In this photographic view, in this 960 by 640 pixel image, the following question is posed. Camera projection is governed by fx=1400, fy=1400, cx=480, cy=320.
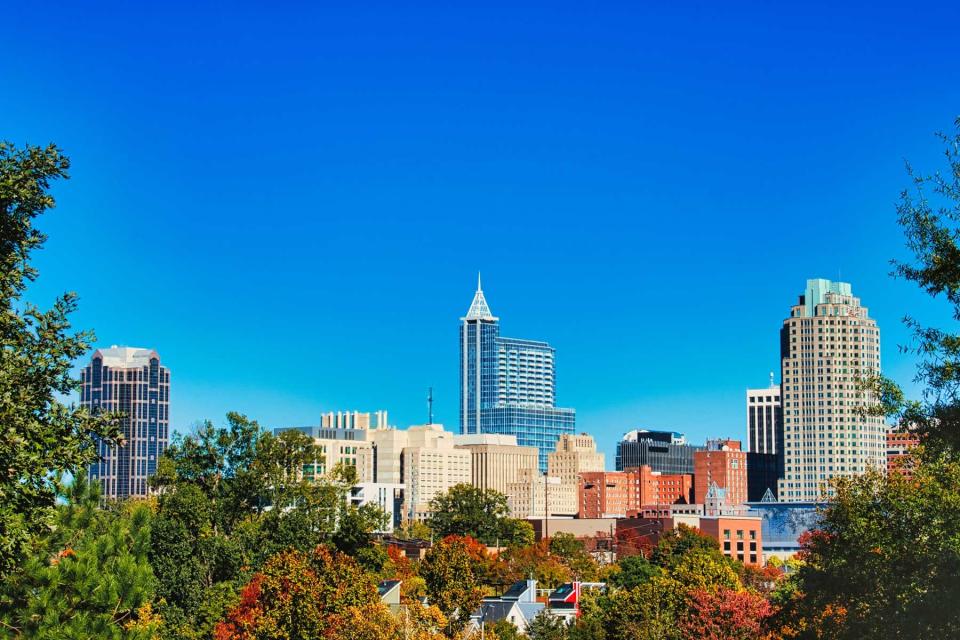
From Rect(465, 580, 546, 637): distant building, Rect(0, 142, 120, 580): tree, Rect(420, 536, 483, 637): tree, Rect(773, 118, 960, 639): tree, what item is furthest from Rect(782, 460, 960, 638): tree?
Rect(465, 580, 546, 637): distant building

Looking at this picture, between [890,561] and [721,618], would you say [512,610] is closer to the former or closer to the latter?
[721,618]

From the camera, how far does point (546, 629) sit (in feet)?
315

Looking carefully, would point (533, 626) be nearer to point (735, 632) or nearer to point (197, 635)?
point (735, 632)

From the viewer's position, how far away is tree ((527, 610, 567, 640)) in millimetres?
95125

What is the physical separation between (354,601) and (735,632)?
28617 mm

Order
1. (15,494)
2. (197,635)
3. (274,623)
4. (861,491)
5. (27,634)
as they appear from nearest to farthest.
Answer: (15,494), (27,634), (861,491), (274,623), (197,635)

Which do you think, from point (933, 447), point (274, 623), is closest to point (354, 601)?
point (274, 623)

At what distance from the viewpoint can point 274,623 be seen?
201 ft

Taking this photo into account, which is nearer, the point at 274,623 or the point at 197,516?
the point at 274,623

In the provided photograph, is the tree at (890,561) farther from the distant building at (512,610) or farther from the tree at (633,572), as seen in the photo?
the tree at (633,572)

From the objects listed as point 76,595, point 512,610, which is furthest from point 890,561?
point 512,610

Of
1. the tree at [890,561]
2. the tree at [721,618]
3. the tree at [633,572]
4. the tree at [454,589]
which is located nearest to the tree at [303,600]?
the tree at [454,589]

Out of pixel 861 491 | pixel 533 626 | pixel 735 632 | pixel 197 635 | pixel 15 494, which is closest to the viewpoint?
pixel 15 494

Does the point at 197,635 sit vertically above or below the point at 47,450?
below
